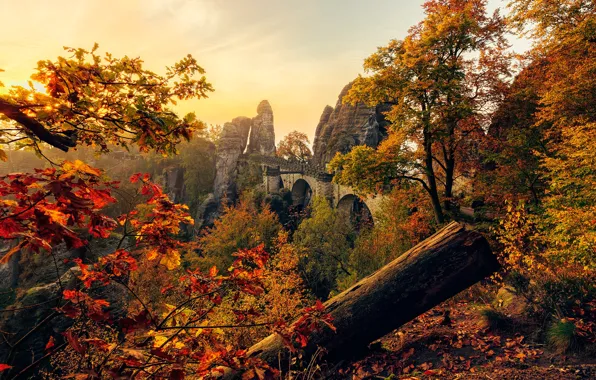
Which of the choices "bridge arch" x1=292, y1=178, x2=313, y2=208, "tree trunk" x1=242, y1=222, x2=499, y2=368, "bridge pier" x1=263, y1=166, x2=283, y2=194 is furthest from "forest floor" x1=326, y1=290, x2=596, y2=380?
"bridge pier" x1=263, y1=166, x2=283, y2=194

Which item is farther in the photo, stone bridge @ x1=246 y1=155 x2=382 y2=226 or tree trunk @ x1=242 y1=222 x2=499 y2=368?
stone bridge @ x1=246 y1=155 x2=382 y2=226

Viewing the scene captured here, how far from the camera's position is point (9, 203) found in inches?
60.2

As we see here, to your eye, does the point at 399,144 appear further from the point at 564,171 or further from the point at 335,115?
the point at 335,115

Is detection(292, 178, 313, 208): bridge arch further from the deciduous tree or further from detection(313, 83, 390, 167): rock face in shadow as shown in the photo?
the deciduous tree

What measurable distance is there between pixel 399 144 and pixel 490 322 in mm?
6590

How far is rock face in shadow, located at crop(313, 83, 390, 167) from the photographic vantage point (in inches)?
1157

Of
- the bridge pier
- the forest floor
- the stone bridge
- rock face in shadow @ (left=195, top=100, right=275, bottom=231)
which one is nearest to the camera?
the forest floor

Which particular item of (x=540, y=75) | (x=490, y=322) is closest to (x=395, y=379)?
(x=490, y=322)

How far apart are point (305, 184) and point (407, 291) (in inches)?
1228

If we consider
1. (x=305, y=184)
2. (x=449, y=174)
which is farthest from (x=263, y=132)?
(x=449, y=174)

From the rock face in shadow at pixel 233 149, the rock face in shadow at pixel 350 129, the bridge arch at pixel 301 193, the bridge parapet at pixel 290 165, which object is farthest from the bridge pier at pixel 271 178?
the rock face in shadow at pixel 350 129

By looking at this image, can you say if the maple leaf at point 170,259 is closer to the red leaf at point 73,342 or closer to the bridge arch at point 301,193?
the red leaf at point 73,342

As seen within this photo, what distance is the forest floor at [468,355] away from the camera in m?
4.00

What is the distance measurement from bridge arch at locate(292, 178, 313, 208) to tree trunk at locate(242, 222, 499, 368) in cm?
3030
